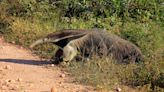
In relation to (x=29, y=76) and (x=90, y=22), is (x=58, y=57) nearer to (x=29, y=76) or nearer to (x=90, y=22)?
(x=29, y=76)

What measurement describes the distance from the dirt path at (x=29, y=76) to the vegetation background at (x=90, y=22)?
28cm

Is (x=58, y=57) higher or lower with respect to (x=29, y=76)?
higher

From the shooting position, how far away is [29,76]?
7.95m

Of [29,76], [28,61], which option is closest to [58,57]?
[28,61]

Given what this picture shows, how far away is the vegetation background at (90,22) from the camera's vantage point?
8.30 meters

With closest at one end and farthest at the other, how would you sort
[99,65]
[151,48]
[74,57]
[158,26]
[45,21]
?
[99,65]
[74,57]
[151,48]
[158,26]
[45,21]

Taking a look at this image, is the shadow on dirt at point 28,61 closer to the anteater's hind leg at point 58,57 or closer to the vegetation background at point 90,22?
the anteater's hind leg at point 58,57

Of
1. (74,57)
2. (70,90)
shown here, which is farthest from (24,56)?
(70,90)

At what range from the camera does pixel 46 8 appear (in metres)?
12.1

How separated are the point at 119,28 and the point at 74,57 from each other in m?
2.38

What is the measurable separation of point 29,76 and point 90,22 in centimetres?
369

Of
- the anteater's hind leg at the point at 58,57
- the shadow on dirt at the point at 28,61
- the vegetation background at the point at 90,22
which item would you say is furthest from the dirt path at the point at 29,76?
the vegetation background at the point at 90,22

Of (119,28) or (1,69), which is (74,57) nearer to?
(1,69)

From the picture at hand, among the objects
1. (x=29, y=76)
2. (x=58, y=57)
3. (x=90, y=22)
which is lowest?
(x=29, y=76)
